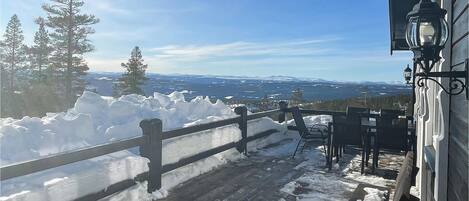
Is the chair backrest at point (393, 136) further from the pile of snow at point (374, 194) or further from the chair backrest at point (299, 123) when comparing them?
the chair backrest at point (299, 123)

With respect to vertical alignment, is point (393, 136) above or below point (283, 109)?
below

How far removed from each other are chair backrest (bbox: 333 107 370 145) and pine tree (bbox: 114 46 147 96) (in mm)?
29721

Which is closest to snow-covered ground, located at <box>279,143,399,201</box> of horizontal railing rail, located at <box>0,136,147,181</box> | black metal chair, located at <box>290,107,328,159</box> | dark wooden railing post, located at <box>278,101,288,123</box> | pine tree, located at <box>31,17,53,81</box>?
black metal chair, located at <box>290,107,328,159</box>

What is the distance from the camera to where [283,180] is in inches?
220

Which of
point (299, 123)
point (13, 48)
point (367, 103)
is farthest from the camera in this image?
point (13, 48)

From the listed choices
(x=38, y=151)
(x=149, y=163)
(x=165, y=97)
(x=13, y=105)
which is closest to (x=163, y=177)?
(x=149, y=163)

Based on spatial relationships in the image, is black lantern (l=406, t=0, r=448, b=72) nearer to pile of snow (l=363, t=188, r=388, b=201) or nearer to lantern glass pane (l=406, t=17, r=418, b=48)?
lantern glass pane (l=406, t=17, r=418, b=48)

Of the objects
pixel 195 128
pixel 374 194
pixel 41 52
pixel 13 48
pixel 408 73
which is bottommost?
pixel 374 194

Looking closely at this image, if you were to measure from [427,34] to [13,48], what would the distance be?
3881 centimetres

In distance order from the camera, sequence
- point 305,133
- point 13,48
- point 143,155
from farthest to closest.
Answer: point 13,48 < point 305,133 < point 143,155

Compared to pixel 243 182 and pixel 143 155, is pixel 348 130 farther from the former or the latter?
pixel 143 155

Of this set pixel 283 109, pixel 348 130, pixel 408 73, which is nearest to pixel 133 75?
pixel 408 73

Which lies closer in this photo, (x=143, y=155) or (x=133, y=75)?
(x=143, y=155)

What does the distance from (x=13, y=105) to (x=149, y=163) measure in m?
21.5
